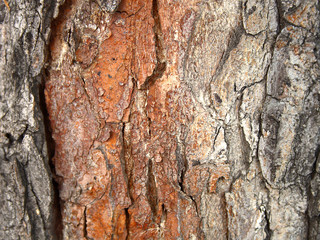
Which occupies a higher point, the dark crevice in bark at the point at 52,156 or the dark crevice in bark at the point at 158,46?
the dark crevice in bark at the point at 158,46

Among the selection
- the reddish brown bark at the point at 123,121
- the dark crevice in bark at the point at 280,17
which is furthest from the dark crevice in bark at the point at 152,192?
the dark crevice in bark at the point at 280,17

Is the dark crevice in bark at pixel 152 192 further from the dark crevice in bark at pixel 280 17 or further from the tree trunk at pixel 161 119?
the dark crevice in bark at pixel 280 17

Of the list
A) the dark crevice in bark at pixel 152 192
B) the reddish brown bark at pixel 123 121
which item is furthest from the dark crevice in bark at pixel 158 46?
the dark crevice in bark at pixel 152 192

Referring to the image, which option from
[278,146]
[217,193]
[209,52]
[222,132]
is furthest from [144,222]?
[209,52]

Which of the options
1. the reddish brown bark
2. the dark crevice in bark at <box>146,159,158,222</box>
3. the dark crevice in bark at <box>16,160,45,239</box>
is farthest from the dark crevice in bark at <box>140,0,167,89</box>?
the dark crevice in bark at <box>16,160,45,239</box>

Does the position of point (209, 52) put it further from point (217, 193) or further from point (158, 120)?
point (217, 193)

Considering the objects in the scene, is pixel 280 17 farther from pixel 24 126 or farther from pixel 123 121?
pixel 24 126

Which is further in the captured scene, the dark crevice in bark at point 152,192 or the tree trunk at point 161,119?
the dark crevice in bark at point 152,192

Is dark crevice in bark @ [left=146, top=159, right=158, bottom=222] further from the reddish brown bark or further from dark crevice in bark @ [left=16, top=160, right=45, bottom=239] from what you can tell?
dark crevice in bark @ [left=16, top=160, right=45, bottom=239]
